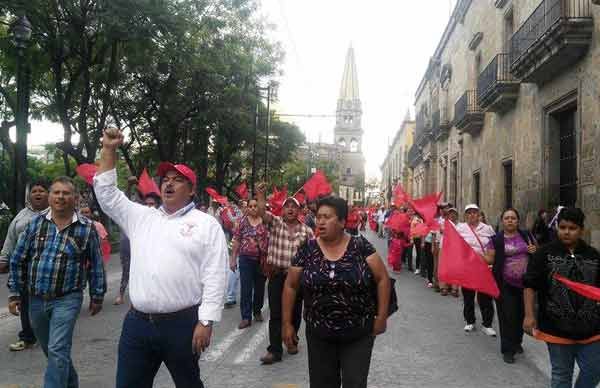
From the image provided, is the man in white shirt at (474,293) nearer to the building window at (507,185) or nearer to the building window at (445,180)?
the building window at (507,185)

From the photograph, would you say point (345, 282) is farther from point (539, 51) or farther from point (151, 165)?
point (151, 165)

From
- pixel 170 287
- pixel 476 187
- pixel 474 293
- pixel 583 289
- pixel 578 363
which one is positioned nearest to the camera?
pixel 170 287

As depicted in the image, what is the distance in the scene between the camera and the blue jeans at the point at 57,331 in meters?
4.11

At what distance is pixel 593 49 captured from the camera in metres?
10.6

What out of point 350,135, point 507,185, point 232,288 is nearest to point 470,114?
point 507,185

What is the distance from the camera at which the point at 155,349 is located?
11.1 ft

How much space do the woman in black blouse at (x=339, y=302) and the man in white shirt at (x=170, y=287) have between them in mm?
557

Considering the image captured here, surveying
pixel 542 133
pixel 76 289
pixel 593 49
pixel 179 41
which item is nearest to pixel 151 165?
pixel 179 41

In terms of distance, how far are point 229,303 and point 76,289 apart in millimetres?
5326

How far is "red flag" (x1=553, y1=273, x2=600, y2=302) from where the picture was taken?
374 cm

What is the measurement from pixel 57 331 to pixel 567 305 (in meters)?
3.46

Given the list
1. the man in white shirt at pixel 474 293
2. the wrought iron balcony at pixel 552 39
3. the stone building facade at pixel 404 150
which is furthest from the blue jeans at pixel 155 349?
the stone building facade at pixel 404 150

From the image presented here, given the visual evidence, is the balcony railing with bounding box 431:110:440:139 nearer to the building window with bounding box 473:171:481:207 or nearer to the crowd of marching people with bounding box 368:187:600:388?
the building window with bounding box 473:171:481:207

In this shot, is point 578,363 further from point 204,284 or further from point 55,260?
point 55,260
